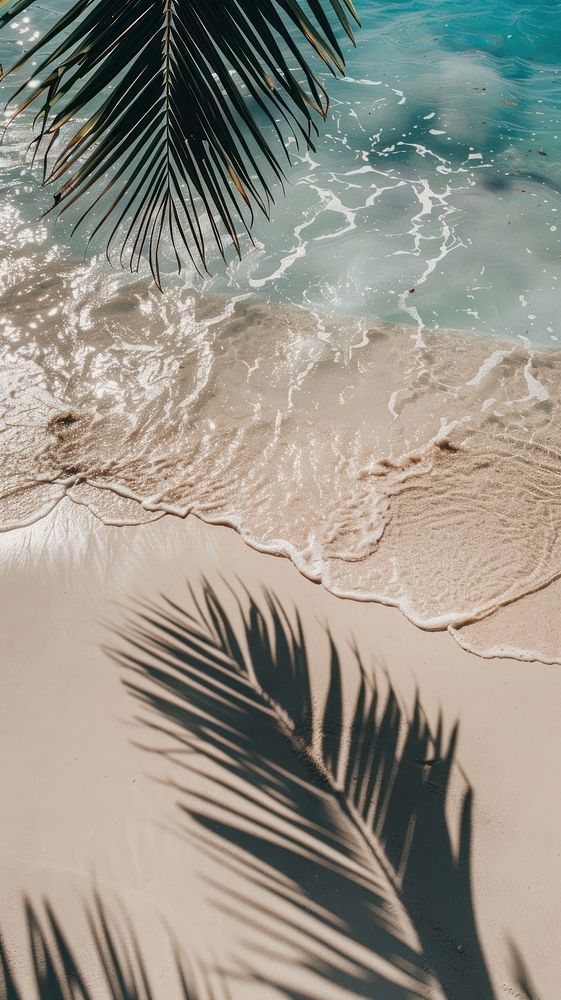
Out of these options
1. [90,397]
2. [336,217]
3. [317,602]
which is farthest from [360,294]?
[317,602]

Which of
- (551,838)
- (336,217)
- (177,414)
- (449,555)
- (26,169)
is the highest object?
(26,169)

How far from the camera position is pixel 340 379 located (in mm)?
5527

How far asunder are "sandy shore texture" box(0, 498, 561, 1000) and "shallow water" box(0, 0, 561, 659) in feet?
1.61

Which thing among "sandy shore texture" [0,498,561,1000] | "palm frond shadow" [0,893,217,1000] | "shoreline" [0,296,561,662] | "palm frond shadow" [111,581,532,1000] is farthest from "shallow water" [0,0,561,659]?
"palm frond shadow" [0,893,217,1000]

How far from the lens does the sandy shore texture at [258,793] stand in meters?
2.71

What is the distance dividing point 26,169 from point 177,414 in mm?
4703

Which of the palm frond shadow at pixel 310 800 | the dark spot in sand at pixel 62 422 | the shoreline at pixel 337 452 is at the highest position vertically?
the dark spot in sand at pixel 62 422

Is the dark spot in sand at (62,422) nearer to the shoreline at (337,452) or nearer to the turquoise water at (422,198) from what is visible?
the shoreline at (337,452)

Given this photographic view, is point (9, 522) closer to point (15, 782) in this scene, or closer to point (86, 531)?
point (86, 531)

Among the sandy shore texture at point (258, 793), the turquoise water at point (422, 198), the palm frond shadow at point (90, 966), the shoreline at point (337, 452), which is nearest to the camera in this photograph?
the palm frond shadow at point (90, 966)

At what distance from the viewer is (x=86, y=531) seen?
4.37 metres

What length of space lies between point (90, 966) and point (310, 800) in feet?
3.62

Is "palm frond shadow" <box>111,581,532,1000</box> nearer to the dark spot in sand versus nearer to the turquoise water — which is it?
the dark spot in sand

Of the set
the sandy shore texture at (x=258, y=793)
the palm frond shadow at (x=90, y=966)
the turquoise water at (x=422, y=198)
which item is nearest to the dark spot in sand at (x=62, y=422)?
the sandy shore texture at (x=258, y=793)
